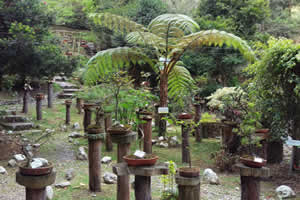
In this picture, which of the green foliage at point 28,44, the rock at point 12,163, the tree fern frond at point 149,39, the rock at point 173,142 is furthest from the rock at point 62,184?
the tree fern frond at point 149,39

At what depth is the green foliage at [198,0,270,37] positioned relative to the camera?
9820mm

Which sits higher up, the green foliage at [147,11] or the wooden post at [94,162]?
the green foliage at [147,11]

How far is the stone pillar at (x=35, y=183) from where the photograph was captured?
6.35 ft

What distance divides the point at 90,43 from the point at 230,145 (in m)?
12.6

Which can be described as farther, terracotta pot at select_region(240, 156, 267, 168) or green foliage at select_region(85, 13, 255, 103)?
green foliage at select_region(85, 13, 255, 103)

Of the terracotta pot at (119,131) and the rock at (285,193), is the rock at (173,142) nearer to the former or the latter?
the rock at (285,193)

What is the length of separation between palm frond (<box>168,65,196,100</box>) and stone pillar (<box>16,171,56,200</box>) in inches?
178

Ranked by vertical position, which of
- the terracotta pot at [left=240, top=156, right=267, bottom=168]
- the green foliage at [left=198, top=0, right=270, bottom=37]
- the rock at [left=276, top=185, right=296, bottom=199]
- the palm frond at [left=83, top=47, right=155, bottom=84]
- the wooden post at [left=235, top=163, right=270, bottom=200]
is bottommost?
the rock at [left=276, top=185, right=296, bottom=199]

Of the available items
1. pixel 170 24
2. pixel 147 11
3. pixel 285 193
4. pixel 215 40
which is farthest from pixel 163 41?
pixel 147 11

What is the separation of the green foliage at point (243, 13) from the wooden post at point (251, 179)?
8.24 metres

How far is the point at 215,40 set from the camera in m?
→ 5.22

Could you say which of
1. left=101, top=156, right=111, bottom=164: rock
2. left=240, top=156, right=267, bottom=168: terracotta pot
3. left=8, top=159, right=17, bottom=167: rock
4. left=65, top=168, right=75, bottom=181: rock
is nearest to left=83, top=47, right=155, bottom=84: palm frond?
left=101, top=156, right=111, bottom=164: rock

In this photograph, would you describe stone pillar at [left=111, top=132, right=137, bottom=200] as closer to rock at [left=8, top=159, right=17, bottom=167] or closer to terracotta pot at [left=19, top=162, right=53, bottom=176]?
terracotta pot at [left=19, top=162, right=53, bottom=176]

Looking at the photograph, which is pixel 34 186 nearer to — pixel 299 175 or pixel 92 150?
pixel 92 150
